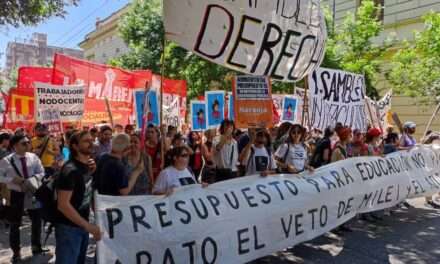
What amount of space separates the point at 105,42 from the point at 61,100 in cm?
4738

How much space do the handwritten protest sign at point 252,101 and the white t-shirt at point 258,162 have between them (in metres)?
0.36

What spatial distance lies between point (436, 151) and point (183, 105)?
271 inches

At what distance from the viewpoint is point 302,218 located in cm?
528

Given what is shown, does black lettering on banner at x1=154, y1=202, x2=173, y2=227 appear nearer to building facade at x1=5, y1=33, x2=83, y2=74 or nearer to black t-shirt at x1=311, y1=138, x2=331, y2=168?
black t-shirt at x1=311, y1=138, x2=331, y2=168

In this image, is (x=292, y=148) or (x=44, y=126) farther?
(x=44, y=126)

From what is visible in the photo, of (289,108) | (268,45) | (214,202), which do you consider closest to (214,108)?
(289,108)

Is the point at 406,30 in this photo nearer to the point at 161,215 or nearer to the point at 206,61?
the point at 206,61

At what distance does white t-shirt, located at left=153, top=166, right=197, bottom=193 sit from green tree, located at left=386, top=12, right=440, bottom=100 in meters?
12.1

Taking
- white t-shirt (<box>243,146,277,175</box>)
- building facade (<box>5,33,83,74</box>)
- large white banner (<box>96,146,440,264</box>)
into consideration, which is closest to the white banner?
white t-shirt (<box>243,146,277,175</box>)

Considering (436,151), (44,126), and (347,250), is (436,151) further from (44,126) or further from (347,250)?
(44,126)

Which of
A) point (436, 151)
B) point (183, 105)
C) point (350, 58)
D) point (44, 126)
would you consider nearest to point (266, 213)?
point (44, 126)

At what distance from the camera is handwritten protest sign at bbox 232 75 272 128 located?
636 centimetres

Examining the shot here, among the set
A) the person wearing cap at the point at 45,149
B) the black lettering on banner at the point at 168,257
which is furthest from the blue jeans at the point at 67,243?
the person wearing cap at the point at 45,149

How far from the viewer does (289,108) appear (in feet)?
34.4
